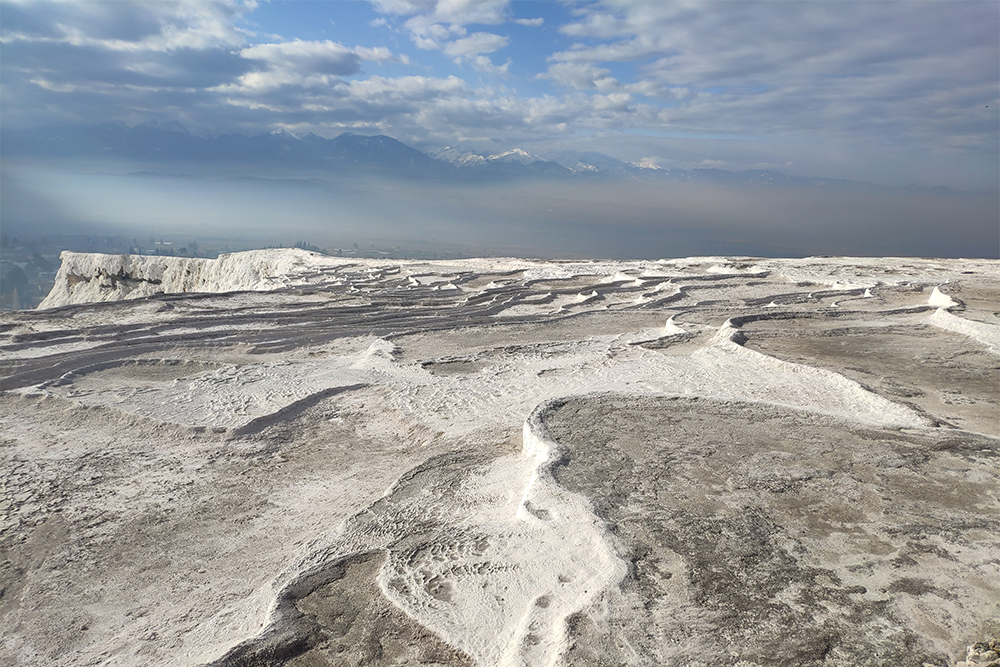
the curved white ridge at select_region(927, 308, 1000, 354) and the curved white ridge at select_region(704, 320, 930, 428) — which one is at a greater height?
the curved white ridge at select_region(927, 308, 1000, 354)

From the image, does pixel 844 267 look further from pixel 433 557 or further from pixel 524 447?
pixel 433 557

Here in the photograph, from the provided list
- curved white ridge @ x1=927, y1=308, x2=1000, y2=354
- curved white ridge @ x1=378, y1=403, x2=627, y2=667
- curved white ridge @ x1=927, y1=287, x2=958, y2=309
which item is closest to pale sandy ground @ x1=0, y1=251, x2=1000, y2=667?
curved white ridge @ x1=378, y1=403, x2=627, y2=667

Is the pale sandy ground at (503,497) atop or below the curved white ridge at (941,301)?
below

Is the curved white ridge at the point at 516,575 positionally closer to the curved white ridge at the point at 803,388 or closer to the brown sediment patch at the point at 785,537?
the brown sediment patch at the point at 785,537

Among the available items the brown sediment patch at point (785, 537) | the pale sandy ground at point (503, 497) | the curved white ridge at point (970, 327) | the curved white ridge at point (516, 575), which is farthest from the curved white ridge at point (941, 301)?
the curved white ridge at point (516, 575)

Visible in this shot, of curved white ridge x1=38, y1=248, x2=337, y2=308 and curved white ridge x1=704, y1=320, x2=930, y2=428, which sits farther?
curved white ridge x1=38, y1=248, x2=337, y2=308

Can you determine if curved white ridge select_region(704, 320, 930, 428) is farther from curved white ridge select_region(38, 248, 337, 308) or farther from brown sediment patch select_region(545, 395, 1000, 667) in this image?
curved white ridge select_region(38, 248, 337, 308)

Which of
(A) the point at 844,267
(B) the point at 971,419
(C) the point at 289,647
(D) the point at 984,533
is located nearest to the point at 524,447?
(C) the point at 289,647

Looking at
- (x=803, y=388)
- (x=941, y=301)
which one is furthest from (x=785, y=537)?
(x=941, y=301)

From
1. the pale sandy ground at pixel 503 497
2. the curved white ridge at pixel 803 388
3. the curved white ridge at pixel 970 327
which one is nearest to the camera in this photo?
the pale sandy ground at pixel 503 497

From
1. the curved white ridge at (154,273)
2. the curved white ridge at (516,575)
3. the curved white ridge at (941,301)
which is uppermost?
the curved white ridge at (154,273)

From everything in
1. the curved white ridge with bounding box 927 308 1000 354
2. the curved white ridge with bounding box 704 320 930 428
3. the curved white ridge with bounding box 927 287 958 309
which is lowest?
the curved white ridge with bounding box 704 320 930 428
